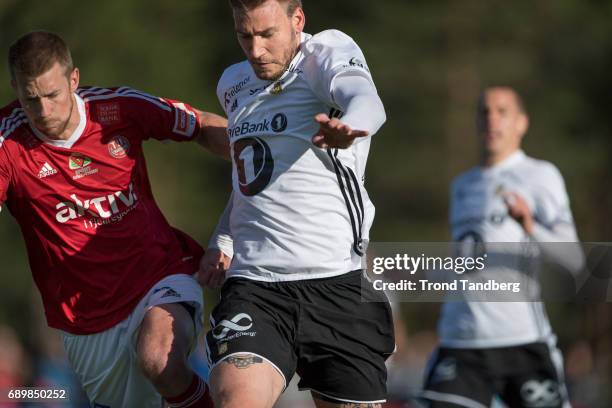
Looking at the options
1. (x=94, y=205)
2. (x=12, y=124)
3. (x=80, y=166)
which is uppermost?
(x=12, y=124)

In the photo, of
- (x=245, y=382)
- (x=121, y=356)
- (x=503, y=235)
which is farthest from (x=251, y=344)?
(x=503, y=235)

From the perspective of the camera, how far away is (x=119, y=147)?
645cm

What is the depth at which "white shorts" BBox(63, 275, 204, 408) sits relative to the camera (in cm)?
640

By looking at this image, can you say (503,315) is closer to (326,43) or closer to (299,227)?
(299,227)

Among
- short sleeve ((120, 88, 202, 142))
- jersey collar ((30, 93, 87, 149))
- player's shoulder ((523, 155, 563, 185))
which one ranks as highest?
player's shoulder ((523, 155, 563, 185))

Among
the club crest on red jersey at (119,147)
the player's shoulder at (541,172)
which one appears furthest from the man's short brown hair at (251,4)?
the player's shoulder at (541,172)

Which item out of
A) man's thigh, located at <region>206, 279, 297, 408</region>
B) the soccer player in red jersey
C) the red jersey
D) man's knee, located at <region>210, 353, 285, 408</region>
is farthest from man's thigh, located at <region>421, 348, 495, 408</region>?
man's knee, located at <region>210, 353, 285, 408</region>

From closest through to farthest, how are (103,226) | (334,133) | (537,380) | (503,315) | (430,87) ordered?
(334,133) → (103,226) → (537,380) → (503,315) → (430,87)

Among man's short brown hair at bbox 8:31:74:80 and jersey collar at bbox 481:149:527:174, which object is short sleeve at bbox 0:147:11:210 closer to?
man's short brown hair at bbox 8:31:74:80

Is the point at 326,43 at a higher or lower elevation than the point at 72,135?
higher

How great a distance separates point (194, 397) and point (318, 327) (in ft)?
3.03

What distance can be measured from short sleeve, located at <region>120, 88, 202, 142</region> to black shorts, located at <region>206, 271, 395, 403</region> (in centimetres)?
112

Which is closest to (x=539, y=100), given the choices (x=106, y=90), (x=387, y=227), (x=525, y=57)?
(x=525, y=57)

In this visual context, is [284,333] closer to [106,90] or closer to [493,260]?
[106,90]
